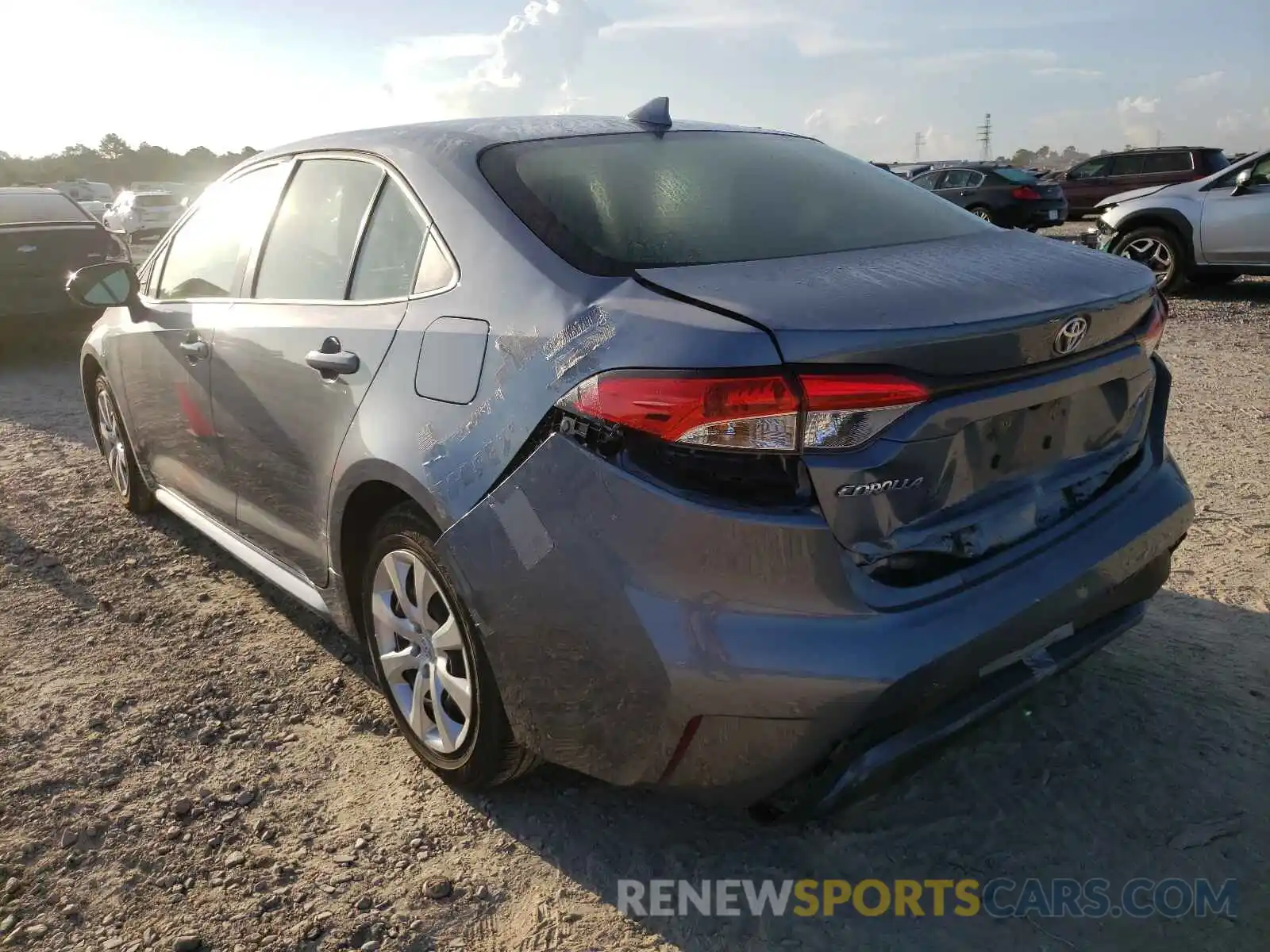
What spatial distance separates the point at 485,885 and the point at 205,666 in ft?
5.05

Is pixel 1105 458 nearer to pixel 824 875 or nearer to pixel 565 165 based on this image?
pixel 824 875

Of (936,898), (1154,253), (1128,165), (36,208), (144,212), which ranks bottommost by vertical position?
(936,898)

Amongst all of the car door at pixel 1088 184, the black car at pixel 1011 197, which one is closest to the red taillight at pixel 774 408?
the black car at pixel 1011 197

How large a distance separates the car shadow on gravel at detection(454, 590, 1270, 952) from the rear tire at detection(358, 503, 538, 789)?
0.60 feet

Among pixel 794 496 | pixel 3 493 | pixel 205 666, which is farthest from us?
pixel 3 493

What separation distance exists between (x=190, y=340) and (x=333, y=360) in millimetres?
1157

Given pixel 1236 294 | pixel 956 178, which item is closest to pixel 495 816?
pixel 1236 294

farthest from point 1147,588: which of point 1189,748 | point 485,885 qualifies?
point 485,885

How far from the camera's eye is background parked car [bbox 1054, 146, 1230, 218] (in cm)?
1645

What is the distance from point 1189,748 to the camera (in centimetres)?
252

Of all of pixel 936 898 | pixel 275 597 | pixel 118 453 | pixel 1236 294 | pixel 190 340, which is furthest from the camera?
pixel 1236 294

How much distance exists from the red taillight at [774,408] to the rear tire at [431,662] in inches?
29.0

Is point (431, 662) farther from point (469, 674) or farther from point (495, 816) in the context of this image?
point (495, 816)

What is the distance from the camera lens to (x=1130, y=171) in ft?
62.9
